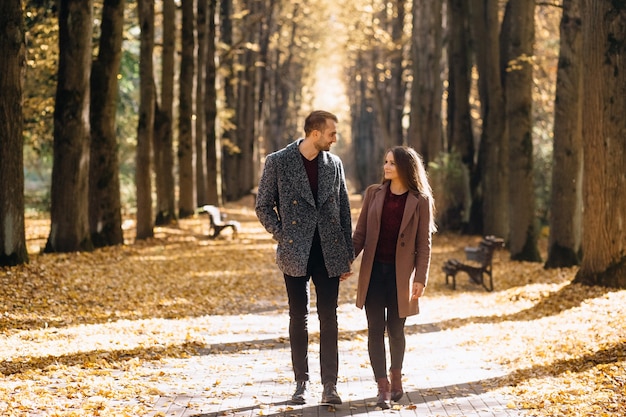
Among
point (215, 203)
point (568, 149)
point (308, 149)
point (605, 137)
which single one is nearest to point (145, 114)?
point (568, 149)

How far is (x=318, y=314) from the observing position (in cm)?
730

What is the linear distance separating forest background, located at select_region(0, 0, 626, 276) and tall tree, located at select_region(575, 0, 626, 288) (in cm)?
2

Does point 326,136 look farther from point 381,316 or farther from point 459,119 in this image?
point 459,119

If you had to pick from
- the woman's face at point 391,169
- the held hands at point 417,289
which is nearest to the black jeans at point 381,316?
the held hands at point 417,289

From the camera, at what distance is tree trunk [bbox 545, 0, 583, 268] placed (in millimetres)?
17906

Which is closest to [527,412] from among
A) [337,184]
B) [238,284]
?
[337,184]

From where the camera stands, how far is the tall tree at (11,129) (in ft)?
48.1

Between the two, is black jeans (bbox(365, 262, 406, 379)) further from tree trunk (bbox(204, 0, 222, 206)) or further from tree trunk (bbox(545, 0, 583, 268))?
tree trunk (bbox(204, 0, 222, 206))

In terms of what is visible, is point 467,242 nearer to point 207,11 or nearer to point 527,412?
point 207,11

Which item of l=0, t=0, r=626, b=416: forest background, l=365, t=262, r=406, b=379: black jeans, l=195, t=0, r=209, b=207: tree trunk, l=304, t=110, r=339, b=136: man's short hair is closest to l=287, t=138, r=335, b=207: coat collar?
l=304, t=110, r=339, b=136: man's short hair

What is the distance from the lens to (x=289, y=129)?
216ft

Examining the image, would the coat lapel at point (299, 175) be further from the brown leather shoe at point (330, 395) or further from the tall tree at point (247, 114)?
the tall tree at point (247, 114)

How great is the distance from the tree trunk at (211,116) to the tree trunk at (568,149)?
1680cm

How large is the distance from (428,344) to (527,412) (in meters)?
4.02
